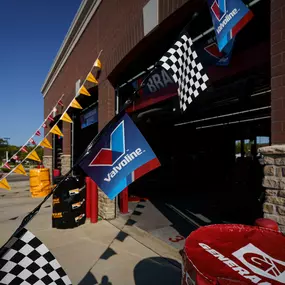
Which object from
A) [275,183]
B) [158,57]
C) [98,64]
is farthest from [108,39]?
[275,183]

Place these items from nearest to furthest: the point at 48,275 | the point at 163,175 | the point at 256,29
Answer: the point at 48,275 → the point at 256,29 → the point at 163,175

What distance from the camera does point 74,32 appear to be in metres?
10.3

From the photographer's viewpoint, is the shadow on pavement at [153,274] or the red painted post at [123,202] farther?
the red painted post at [123,202]

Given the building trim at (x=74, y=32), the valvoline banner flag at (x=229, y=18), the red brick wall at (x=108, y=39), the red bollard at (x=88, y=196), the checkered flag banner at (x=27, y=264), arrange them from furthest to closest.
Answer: the building trim at (x=74, y=32) → the red bollard at (x=88, y=196) → the red brick wall at (x=108, y=39) → the valvoline banner flag at (x=229, y=18) → the checkered flag banner at (x=27, y=264)

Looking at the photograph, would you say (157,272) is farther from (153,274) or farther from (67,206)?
(67,206)

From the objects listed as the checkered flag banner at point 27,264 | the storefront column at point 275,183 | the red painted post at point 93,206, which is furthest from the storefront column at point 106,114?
the checkered flag banner at point 27,264

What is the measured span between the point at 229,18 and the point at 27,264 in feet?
11.2

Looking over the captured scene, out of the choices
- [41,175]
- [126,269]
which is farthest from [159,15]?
[41,175]

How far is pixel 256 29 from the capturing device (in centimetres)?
436

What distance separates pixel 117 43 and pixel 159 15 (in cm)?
203

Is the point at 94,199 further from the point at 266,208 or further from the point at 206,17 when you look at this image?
the point at 206,17

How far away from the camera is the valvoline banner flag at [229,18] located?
2891 millimetres

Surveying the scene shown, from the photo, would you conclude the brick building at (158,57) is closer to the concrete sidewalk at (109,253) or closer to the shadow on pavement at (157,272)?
the concrete sidewalk at (109,253)

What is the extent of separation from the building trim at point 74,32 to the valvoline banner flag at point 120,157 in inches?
276
